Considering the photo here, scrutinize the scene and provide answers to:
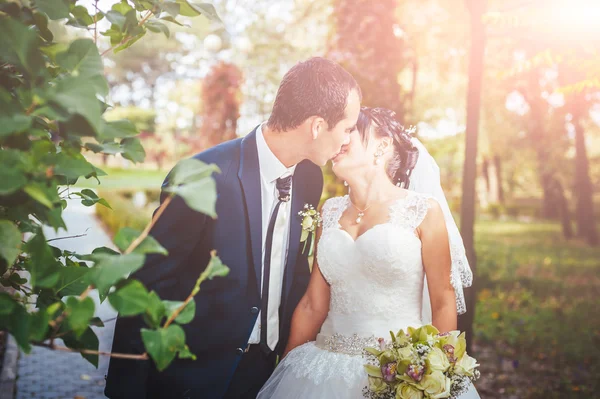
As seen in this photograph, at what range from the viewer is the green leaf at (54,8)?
4.64ft

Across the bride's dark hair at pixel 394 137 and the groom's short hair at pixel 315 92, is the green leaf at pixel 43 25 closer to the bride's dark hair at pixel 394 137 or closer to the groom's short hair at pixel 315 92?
the groom's short hair at pixel 315 92

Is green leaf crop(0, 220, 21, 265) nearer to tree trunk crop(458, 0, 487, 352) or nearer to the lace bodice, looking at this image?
the lace bodice

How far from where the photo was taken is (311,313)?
3160 millimetres

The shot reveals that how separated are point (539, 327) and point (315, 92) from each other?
7070 millimetres

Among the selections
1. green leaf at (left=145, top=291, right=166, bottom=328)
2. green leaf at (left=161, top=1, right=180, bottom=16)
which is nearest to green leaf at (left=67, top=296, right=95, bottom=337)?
green leaf at (left=145, top=291, right=166, bottom=328)

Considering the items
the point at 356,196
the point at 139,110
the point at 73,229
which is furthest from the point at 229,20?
the point at 139,110

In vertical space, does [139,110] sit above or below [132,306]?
above

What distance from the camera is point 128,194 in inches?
1012

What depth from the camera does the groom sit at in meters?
2.60

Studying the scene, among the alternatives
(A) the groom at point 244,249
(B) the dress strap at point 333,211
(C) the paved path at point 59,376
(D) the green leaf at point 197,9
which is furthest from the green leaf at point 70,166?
(C) the paved path at point 59,376

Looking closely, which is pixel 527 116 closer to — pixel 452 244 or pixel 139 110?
pixel 452 244

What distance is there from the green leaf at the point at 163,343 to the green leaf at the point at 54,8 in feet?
2.63

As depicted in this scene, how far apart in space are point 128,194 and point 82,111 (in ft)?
84.0

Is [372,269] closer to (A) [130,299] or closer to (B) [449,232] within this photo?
(B) [449,232]
